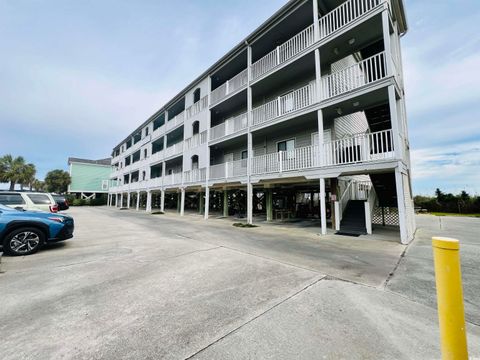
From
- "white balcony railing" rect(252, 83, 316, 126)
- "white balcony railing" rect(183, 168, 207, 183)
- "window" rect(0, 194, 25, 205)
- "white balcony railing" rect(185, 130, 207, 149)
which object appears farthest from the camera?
"white balcony railing" rect(185, 130, 207, 149)

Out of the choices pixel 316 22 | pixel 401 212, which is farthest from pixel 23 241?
pixel 316 22

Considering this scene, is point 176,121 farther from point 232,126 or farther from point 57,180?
point 57,180

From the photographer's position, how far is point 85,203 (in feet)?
137

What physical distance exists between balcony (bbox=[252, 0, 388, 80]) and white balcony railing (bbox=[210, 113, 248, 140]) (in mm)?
2919

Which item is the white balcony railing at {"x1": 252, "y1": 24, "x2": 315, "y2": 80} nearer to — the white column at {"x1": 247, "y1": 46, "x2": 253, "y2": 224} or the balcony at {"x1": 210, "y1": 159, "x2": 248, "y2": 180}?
the white column at {"x1": 247, "y1": 46, "x2": 253, "y2": 224}

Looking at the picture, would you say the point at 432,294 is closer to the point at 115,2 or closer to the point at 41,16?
the point at 115,2

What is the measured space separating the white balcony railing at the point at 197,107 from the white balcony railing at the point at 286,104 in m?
6.51

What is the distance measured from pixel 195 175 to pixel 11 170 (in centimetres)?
4075

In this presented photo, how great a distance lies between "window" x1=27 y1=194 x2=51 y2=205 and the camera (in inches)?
386

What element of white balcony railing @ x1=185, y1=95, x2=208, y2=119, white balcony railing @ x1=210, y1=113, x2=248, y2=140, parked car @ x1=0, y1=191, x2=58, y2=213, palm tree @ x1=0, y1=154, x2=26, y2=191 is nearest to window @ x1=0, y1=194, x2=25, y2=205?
parked car @ x1=0, y1=191, x2=58, y2=213

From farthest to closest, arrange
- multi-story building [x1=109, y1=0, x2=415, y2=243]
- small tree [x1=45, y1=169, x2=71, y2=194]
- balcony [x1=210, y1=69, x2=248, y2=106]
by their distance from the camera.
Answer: small tree [x1=45, y1=169, x2=71, y2=194] < balcony [x1=210, y1=69, x2=248, y2=106] < multi-story building [x1=109, y1=0, x2=415, y2=243]

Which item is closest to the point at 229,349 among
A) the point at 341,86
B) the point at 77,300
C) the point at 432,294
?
the point at 77,300

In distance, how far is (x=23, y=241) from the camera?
6.09 meters

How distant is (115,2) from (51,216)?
9182 millimetres
